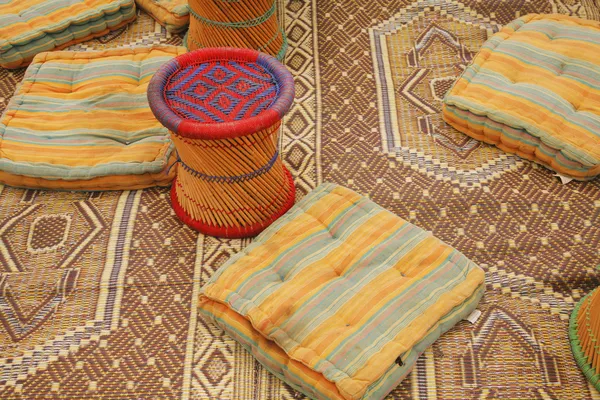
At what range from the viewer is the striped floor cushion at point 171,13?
2592mm

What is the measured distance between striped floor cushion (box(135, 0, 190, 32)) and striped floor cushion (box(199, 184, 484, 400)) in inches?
45.0

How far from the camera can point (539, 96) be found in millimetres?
2092

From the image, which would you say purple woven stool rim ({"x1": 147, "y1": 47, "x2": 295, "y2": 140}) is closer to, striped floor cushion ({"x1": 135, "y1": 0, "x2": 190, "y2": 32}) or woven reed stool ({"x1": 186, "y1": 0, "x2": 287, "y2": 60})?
woven reed stool ({"x1": 186, "y1": 0, "x2": 287, "y2": 60})

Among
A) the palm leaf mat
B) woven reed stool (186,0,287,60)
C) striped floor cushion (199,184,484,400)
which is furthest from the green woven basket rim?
woven reed stool (186,0,287,60)

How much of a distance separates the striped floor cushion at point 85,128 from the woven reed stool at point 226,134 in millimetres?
186

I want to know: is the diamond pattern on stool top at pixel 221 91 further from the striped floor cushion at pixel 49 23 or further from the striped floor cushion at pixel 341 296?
the striped floor cushion at pixel 49 23

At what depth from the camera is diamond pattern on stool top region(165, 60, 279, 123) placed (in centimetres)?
171

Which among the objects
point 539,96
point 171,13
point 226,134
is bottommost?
point 171,13

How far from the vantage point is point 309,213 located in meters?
1.88

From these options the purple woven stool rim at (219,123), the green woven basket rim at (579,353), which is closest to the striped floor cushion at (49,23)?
the purple woven stool rim at (219,123)

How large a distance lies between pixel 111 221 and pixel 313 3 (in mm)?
1392

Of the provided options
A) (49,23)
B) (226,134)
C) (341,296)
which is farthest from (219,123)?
(49,23)

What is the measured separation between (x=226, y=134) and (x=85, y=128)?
2.30ft

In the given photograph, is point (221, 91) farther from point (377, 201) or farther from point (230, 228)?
point (377, 201)
